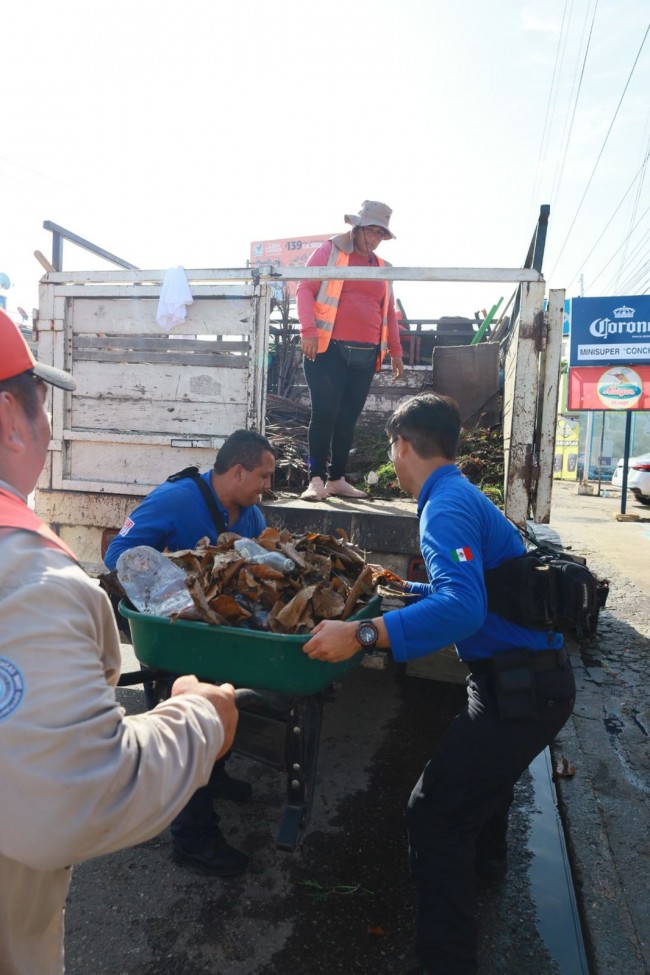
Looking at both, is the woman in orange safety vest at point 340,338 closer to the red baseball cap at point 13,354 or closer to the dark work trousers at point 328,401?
the dark work trousers at point 328,401

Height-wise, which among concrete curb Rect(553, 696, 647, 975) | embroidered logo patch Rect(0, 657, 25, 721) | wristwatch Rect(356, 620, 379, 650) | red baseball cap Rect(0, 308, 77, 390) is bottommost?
concrete curb Rect(553, 696, 647, 975)

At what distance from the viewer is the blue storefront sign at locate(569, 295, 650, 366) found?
35.2 ft

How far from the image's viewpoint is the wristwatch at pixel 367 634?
1888 millimetres

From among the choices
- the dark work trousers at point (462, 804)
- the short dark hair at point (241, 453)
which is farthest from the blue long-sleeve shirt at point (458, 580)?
the short dark hair at point (241, 453)

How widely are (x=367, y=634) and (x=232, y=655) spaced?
1.39 ft

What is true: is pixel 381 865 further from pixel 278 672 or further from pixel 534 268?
pixel 534 268

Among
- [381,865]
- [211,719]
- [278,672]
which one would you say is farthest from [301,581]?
[381,865]

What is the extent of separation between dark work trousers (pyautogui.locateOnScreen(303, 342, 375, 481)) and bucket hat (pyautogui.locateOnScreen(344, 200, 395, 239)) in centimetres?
85

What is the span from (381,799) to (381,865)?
1.54ft

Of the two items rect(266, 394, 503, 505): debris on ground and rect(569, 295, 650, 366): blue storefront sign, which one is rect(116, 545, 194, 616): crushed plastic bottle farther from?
rect(569, 295, 650, 366): blue storefront sign

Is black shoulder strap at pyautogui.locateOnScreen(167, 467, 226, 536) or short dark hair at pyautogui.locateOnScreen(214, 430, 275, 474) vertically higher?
short dark hair at pyautogui.locateOnScreen(214, 430, 275, 474)

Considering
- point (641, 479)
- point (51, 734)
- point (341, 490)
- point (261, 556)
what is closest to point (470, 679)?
point (261, 556)

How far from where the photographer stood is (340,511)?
3.55 meters

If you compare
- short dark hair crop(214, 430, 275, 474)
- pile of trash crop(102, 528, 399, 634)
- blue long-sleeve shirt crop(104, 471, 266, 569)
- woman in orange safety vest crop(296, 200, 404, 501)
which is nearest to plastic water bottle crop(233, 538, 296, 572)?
pile of trash crop(102, 528, 399, 634)
